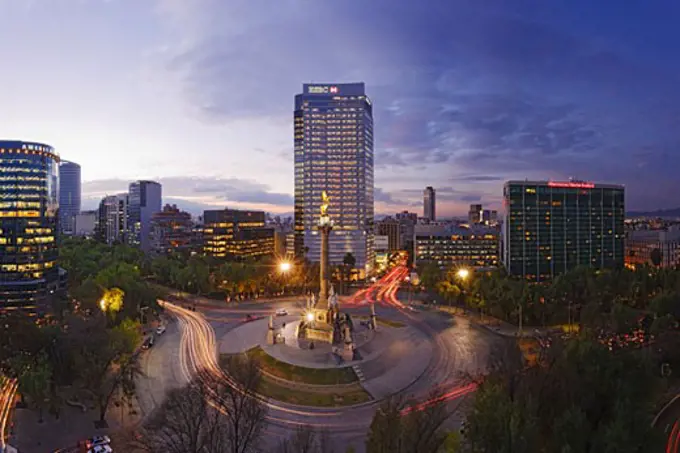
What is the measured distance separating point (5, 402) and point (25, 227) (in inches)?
1975

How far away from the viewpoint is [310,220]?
154 meters

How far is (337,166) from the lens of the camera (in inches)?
5994

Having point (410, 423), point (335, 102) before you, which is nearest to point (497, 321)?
point (410, 423)

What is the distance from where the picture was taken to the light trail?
3716 cm

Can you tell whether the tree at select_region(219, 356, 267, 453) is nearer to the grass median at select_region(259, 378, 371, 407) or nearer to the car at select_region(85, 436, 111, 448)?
the grass median at select_region(259, 378, 371, 407)

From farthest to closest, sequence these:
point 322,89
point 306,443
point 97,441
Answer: point 322,89 < point 97,441 < point 306,443

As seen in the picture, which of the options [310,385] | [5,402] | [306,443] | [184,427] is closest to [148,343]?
[5,402]

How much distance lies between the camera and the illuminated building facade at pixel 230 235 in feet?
552

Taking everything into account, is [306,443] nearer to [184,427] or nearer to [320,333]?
[184,427]

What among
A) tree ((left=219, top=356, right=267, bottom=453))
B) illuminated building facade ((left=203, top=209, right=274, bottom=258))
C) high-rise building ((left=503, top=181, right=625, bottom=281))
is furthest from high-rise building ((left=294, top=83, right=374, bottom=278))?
tree ((left=219, top=356, right=267, bottom=453))

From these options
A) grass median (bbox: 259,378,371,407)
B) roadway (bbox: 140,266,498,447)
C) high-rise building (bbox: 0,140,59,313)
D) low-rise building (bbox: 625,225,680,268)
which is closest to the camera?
roadway (bbox: 140,266,498,447)

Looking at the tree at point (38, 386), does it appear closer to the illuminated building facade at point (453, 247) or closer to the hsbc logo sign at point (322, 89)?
the illuminated building facade at point (453, 247)

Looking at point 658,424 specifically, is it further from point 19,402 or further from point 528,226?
point 528,226

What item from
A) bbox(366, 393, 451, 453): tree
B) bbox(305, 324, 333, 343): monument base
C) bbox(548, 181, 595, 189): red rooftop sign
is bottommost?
bbox(305, 324, 333, 343): monument base
